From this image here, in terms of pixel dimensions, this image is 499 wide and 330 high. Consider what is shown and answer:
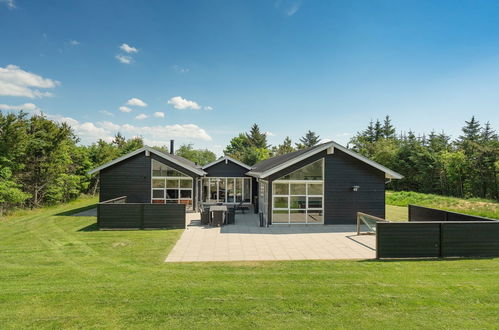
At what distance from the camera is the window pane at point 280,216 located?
500 inches

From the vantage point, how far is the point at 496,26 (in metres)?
10.9

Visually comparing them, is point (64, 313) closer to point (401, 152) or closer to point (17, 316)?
point (17, 316)

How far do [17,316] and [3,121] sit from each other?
15.6 m

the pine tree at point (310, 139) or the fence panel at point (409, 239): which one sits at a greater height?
the pine tree at point (310, 139)

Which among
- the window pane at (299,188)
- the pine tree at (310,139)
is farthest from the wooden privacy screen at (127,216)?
the pine tree at (310,139)

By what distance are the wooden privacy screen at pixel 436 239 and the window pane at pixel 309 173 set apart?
18.5ft

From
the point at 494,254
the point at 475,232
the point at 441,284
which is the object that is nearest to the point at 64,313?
the point at 441,284

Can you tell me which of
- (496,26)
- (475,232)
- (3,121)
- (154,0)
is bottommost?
(475,232)

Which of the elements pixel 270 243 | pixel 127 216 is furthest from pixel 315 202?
pixel 127 216

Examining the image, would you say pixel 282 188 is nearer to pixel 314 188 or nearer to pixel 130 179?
pixel 314 188

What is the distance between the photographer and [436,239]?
7.47 meters

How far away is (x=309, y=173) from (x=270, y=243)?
197 inches

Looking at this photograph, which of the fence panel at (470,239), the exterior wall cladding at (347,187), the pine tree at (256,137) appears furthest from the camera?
the pine tree at (256,137)

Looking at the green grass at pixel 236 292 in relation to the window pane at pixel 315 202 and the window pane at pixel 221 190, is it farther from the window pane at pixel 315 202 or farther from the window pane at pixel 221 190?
the window pane at pixel 221 190
